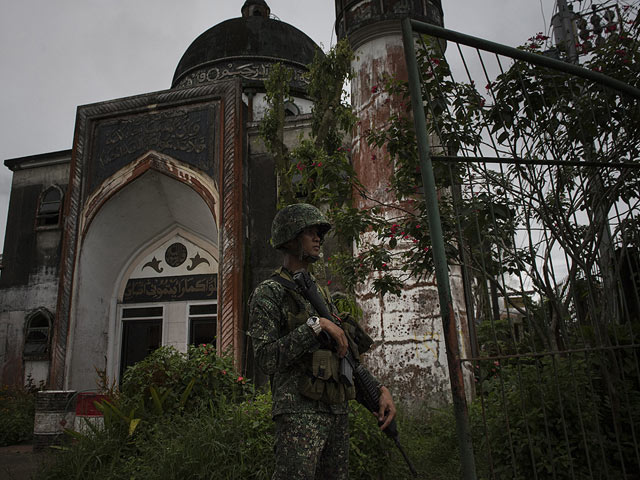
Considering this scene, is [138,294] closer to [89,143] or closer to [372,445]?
[89,143]

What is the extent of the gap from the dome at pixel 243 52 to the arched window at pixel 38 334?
748cm

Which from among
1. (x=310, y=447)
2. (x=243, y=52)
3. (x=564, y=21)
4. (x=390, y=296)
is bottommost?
(x=310, y=447)

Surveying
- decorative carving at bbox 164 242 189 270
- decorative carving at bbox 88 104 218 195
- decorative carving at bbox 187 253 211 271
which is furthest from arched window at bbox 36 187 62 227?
decorative carving at bbox 187 253 211 271

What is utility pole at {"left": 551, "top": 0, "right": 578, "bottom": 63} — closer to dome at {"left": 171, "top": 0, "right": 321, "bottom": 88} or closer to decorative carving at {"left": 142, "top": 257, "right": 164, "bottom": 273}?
dome at {"left": 171, "top": 0, "right": 321, "bottom": 88}

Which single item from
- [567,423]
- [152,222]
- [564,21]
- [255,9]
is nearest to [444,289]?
[567,423]

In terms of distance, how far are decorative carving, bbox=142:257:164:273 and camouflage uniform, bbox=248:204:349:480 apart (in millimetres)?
10292

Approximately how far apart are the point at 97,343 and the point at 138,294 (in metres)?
1.50

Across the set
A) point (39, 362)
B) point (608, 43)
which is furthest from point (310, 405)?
point (39, 362)

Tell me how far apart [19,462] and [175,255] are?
6023mm

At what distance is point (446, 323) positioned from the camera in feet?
7.32

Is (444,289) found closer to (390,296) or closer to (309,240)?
(309,240)

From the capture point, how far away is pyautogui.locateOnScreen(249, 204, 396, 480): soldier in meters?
2.25

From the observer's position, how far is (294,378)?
7.86 ft

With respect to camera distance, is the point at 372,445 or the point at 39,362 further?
the point at 39,362
